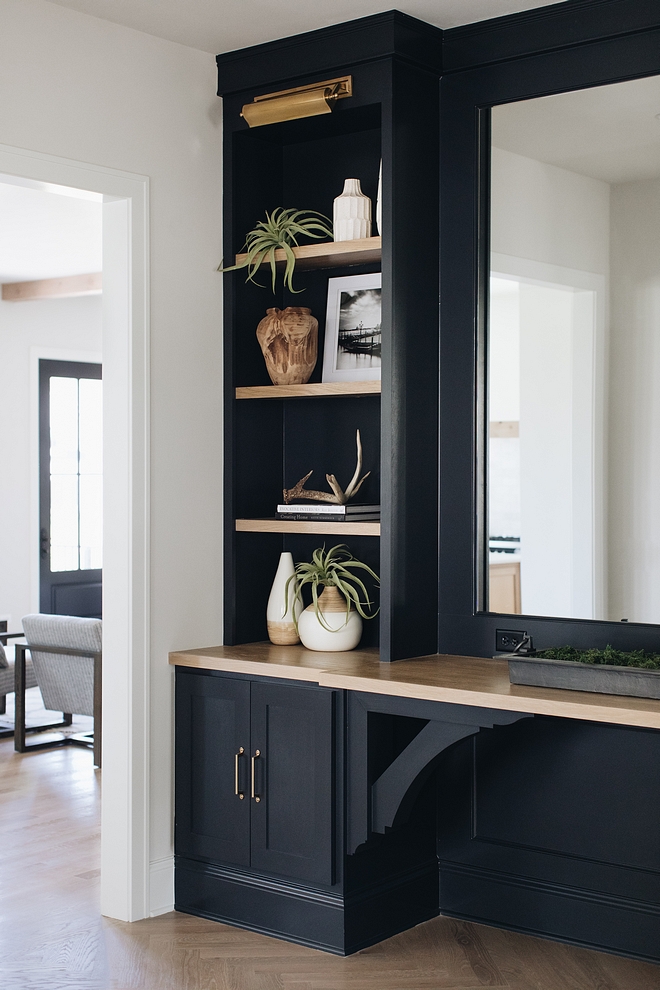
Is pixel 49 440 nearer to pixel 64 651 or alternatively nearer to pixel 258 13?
pixel 64 651

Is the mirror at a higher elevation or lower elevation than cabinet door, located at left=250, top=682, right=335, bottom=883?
higher

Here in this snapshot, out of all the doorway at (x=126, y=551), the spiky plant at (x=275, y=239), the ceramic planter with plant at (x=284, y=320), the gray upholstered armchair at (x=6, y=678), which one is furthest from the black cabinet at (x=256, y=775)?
the gray upholstered armchair at (x=6, y=678)

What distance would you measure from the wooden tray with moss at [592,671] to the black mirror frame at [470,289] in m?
0.34

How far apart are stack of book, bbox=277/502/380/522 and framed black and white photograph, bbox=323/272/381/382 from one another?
16.8 inches

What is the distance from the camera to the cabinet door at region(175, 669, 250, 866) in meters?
3.52

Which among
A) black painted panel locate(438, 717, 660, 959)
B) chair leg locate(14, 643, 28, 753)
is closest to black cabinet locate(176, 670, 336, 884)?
black painted panel locate(438, 717, 660, 959)

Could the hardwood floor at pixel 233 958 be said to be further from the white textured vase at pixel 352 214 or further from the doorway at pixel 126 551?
the white textured vase at pixel 352 214

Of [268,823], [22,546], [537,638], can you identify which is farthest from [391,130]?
[22,546]

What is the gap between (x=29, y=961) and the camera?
3.26 metres

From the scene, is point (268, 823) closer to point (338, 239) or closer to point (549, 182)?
point (338, 239)

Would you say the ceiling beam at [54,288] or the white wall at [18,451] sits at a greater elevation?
the ceiling beam at [54,288]

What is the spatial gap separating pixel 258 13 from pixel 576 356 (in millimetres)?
1401

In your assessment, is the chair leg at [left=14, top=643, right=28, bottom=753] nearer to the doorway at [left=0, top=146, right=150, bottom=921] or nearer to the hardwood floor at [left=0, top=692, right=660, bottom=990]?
the hardwood floor at [left=0, top=692, right=660, bottom=990]

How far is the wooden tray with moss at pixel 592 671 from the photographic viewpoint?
2.83m
